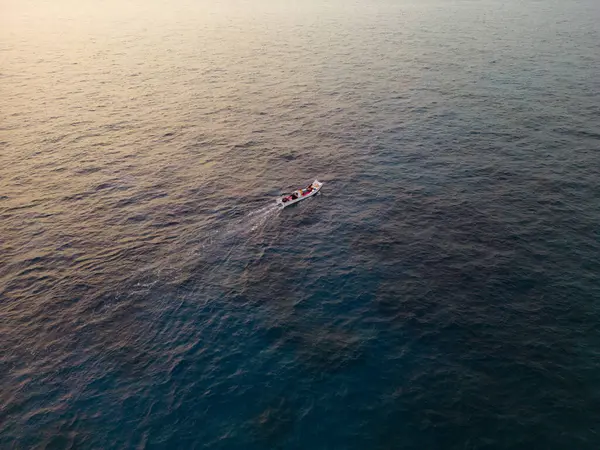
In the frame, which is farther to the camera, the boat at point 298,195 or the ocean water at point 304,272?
the boat at point 298,195

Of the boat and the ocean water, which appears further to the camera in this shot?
the boat

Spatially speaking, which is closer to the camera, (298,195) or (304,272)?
(304,272)

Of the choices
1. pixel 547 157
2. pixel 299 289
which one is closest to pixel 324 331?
pixel 299 289

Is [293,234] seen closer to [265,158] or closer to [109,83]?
[265,158]

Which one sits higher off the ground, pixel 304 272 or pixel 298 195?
pixel 298 195
